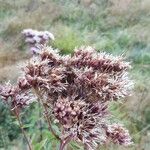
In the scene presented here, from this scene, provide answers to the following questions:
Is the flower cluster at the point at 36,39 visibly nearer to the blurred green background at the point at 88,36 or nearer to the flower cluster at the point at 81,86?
the blurred green background at the point at 88,36

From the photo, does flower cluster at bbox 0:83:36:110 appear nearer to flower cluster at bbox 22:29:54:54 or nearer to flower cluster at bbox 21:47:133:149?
flower cluster at bbox 21:47:133:149

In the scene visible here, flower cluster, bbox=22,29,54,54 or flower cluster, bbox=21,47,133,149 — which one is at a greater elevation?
flower cluster, bbox=21,47,133,149

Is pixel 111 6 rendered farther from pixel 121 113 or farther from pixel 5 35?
pixel 121 113

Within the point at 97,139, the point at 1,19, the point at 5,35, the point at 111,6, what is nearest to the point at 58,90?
the point at 97,139

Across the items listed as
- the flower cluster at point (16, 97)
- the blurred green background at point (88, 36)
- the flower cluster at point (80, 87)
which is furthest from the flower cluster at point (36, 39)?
the flower cluster at point (80, 87)

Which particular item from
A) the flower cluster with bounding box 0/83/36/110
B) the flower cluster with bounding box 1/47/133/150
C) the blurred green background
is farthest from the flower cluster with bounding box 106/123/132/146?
the blurred green background

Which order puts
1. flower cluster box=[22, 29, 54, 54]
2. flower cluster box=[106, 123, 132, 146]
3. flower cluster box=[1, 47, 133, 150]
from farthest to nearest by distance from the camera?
flower cluster box=[22, 29, 54, 54] → flower cluster box=[106, 123, 132, 146] → flower cluster box=[1, 47, 133, 150]
